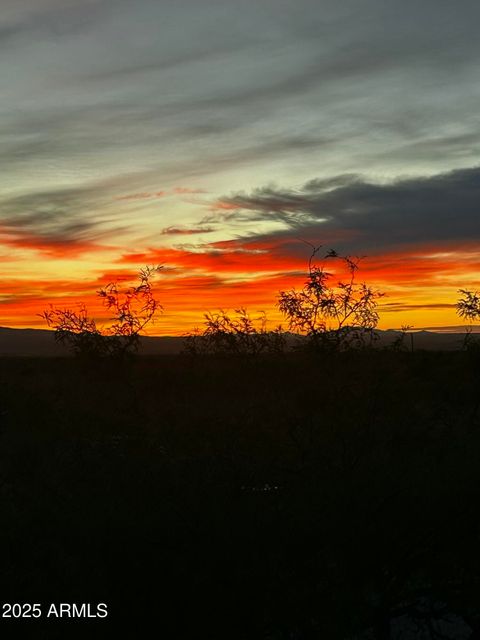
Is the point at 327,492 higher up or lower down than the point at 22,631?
higher up

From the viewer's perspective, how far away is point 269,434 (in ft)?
54.4

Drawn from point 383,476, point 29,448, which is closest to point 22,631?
point 383,476

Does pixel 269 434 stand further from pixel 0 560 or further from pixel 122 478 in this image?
pixel 0 560

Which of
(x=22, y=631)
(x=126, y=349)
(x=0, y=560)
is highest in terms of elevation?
(x=126, y=349)

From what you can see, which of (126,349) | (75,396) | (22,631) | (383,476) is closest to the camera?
(22,631)

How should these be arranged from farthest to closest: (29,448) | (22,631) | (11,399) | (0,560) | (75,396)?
(75,396) < (11,399) < (29,448) < (0,560) < (22,631)

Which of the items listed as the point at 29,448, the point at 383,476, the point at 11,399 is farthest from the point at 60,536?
the point at 11,399

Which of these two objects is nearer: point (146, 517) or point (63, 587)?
point (63, 587)

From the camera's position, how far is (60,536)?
9.47 meters

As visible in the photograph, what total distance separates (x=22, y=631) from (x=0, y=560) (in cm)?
100

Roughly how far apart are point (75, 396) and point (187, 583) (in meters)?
29.1

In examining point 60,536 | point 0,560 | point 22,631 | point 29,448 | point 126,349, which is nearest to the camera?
point 22,631

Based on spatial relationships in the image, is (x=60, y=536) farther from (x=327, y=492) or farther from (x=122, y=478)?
(x=327, y=492)

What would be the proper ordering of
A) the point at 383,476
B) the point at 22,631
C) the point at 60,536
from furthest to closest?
the point at 383,476 < the point at 60,536 < the point at 22,631
